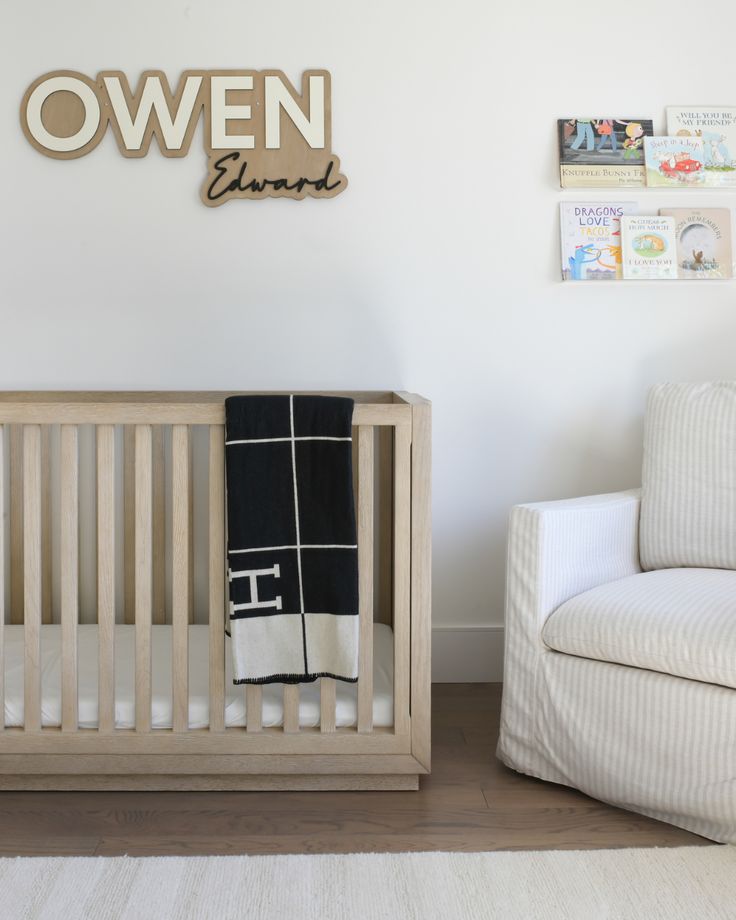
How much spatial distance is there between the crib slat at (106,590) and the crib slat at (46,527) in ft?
1.99

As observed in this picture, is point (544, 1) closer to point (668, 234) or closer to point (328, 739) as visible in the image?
point (668, 234)

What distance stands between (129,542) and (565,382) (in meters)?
1.20

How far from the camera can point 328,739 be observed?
63.9 inches

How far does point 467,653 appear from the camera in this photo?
7.42 ft

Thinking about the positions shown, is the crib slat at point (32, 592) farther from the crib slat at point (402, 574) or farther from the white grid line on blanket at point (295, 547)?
the crib slat at point (402, 574)

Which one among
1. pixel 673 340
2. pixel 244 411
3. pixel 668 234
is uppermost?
pixel 668 234

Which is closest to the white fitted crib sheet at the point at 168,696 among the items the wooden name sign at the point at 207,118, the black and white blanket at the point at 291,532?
the black and white blanket at the point at 291,532

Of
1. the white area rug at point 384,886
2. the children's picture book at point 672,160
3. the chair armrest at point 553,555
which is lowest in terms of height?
the white area rug at point 384,886

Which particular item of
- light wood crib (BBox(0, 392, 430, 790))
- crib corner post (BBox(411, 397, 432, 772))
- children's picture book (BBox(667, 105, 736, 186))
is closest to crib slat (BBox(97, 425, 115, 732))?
light wood crib (BBox(0, 392, 430, 790))

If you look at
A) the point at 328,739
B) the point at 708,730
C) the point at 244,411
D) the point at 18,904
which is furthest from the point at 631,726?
the point at 18,904

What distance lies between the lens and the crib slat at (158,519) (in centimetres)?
211

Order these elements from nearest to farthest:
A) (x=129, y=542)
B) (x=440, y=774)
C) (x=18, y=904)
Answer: (x=18, y=904) < (x=440, y=774) < (x=129, y=542)

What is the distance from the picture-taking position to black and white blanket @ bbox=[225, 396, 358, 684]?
153cm

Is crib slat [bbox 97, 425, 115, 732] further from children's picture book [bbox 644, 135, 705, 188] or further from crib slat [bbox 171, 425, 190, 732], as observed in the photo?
children's picture book [bbox 644, 135, 705, 188]
